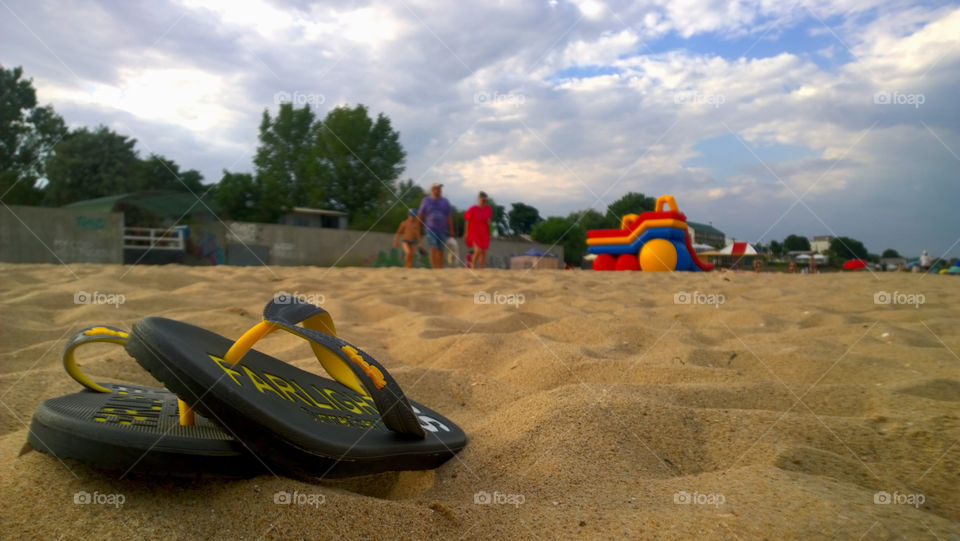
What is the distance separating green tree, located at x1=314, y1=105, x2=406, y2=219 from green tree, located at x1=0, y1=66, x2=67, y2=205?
Result: 805 cm

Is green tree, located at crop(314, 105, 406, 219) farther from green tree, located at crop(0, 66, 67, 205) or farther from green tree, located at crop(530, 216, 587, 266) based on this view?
green tree, located at crop(530, 216, 587, 266)

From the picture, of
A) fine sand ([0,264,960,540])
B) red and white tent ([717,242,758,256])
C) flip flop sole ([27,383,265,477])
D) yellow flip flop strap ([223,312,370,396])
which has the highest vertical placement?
red and white tent ([717,242,758,256])

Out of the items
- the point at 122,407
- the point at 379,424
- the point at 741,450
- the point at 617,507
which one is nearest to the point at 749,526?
the point at 617,507

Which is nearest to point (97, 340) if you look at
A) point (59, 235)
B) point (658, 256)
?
point (658, 256)

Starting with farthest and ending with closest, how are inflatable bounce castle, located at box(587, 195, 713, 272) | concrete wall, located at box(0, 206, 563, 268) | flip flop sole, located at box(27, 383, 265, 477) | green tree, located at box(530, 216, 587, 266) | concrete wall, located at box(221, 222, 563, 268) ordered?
green tree, located at box(530, 216, 587, 266)
concrete wall, located at box(221, 222, 563, 268)
concrete wall, located at box(0, 206, 563, 268)
inflatable bounce castle, located at box(587, 195, 713, 272)
flip flop sole, located at box(27, 383, 265, 477)

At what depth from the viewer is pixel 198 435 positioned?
89 centimetres

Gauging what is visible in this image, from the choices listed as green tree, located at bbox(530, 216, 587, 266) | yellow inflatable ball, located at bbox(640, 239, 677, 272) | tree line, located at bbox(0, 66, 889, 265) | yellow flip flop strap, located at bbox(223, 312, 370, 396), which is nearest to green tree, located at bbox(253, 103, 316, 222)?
tree line, located at bbox(0, 66, 889, 265)

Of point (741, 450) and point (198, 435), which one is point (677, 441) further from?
point (198, 435)

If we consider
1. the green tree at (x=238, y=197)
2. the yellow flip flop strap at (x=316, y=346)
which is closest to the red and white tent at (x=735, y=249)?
the yellow flip flop strap at (x=316, y=346)

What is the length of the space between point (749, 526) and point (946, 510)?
510 mm

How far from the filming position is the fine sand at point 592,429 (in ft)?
2.81

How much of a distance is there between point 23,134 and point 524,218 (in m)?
24.7

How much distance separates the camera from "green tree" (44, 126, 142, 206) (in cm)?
1681

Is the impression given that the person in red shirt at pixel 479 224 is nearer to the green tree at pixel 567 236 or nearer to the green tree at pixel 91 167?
the green tree at pixel 91 167
